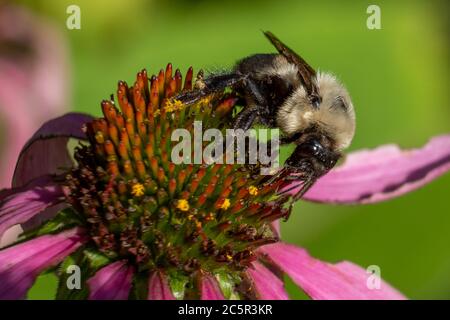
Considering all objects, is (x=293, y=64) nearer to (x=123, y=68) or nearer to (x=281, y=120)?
(x=281, y=120)

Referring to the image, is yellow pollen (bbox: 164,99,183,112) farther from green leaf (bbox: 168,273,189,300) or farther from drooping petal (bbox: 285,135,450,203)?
drooping petal (bbox: 285,135,450,203)

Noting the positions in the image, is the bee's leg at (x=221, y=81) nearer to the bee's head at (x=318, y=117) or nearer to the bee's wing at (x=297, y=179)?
the bee's head at (x=318, y=117)

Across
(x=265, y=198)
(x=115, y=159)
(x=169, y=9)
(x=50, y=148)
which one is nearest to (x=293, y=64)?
(x=265, y=198)

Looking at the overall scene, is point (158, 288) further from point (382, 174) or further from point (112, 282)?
point (382, 174)

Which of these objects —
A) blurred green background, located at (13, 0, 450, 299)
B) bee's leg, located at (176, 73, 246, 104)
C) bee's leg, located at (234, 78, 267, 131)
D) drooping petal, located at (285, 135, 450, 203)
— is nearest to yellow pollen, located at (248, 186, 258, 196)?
bee's leg, located at (234, 78, 267, 131)

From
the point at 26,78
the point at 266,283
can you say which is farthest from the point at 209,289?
the point at 26,78

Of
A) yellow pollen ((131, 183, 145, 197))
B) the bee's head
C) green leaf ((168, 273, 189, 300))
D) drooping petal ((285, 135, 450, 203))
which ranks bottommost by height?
green leaf ((168, 273, 189, 300))
